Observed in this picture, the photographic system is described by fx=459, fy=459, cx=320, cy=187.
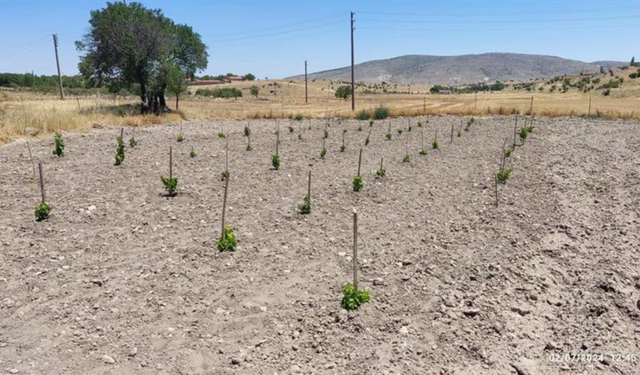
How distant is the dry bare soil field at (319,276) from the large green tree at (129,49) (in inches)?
692

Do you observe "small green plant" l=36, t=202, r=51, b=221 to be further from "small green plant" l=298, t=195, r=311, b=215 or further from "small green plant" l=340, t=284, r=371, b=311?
"small green plant" l=340, t=284, r=371, b=311

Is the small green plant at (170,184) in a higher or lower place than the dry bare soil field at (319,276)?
higher

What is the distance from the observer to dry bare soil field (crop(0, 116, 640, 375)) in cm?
454

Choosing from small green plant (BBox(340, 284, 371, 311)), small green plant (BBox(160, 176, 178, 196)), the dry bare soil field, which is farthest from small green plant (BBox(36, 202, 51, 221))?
small green plant (BBox(340, 284, 371, 311))

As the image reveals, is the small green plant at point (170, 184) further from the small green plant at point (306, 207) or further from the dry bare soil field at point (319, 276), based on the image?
the small green plant at point (306, 207)

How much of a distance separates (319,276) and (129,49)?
25.4 meters

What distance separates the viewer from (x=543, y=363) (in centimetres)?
448

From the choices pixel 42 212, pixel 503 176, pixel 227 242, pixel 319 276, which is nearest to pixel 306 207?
pixel 227 242

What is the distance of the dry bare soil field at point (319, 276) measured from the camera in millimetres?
4535

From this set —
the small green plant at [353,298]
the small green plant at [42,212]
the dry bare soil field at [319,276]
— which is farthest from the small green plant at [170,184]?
the small green plant at [353,298]

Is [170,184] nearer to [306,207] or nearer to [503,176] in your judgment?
[306,207]

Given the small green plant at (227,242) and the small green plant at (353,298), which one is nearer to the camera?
the small green plant at (353,298)

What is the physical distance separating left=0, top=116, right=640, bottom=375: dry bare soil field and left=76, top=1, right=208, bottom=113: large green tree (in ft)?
57.6

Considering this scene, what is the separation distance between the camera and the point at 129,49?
88.3ft
